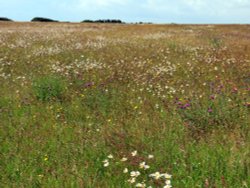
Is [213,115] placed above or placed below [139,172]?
above

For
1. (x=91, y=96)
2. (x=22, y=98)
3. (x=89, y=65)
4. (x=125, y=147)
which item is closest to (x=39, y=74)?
(x=89, y=65)

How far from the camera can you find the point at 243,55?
45.6ft

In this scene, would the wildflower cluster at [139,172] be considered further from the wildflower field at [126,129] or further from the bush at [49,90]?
the bush at [49,90]

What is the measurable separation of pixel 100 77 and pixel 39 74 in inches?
79.7

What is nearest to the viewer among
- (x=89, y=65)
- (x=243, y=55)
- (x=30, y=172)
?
(x=30, y=172)

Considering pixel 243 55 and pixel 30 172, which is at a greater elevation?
pixel 243 55

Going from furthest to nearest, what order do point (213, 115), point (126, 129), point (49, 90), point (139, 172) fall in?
point (49, 90), point (213, 115), point (126, 129), point (139, 172)

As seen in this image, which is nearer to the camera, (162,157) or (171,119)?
(162,157)

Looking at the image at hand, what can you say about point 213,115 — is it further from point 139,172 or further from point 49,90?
point 49,90

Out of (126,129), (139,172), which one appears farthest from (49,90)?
(139,172)

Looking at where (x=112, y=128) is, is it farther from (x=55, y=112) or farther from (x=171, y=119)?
(x=55, y=112)

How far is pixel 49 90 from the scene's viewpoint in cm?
838

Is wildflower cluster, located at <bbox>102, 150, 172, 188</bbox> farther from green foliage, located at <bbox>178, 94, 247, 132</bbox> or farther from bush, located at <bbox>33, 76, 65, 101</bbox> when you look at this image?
bush, located at <bbox>33, 76, 65, 101</bbox>

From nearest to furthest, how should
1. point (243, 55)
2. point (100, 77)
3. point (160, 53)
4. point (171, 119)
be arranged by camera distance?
point (171, 119) < point (100, 77) < point (243, 55) < point (160, 53)
